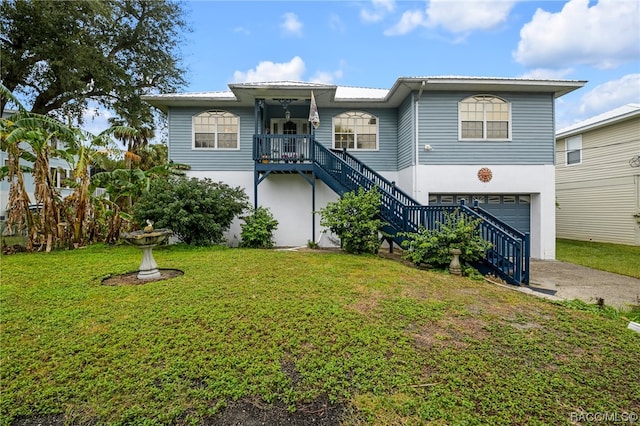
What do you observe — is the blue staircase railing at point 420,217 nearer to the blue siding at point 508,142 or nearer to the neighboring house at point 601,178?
the blue siding at point 508,142

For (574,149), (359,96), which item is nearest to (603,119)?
(574,149)

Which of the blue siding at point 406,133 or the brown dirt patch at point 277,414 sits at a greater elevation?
the blue siding at point 406,133

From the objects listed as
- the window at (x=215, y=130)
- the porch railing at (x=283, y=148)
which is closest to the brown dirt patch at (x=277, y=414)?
the porch railing at (x=283, y=148)

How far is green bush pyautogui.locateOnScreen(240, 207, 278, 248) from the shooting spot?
32.9 feet

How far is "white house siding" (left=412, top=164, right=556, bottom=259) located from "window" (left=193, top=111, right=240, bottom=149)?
711cm

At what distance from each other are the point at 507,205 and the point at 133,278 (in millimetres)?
11263

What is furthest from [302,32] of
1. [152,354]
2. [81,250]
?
[152,354]

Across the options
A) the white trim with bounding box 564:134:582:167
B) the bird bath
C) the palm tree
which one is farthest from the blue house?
the white trim with bounding box 564:134:582:167

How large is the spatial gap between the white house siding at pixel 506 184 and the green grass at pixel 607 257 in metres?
1.31

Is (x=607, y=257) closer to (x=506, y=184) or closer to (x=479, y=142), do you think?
(x=506, y=184)

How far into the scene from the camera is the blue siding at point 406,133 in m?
10.2

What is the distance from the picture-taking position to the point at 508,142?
1032 cm

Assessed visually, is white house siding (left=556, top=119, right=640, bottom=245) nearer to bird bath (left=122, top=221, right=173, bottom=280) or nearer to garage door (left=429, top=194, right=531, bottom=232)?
garage door (left=429, top=194, right=531, bottom=232)

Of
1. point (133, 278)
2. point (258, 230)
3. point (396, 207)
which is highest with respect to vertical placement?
point (396, 207)
